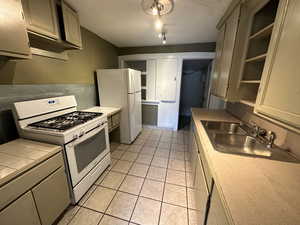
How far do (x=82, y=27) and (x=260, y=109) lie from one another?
2.88m

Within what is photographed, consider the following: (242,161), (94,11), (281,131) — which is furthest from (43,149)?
(281,131)

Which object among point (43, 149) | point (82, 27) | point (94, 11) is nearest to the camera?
point (43, 149)

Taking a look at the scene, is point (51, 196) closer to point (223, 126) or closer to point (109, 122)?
point (109, 122)

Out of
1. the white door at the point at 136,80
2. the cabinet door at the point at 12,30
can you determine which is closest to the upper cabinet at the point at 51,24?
the cabinet door at the point at 12,30

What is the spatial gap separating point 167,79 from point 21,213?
3.32 meters

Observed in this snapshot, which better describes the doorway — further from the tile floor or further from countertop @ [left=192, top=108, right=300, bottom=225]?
countertop @ [left=192, top=108, right=300, bottom=225]

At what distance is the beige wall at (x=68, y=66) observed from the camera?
134 cm

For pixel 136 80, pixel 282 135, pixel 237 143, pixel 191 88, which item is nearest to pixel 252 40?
pixel 282 135

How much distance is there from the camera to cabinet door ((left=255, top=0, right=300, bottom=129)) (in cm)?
70

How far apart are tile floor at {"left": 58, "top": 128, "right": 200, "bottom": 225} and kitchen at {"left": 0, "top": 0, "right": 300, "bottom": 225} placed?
0.01 m

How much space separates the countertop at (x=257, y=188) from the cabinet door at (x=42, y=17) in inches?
78.7

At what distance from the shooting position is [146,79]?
3.57m

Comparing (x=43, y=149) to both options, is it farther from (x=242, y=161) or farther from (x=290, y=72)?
(x=290, y=72)

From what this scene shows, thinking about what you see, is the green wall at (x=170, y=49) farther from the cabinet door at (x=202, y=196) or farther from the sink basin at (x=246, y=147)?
the cabinet door at (x=202, y=196)
